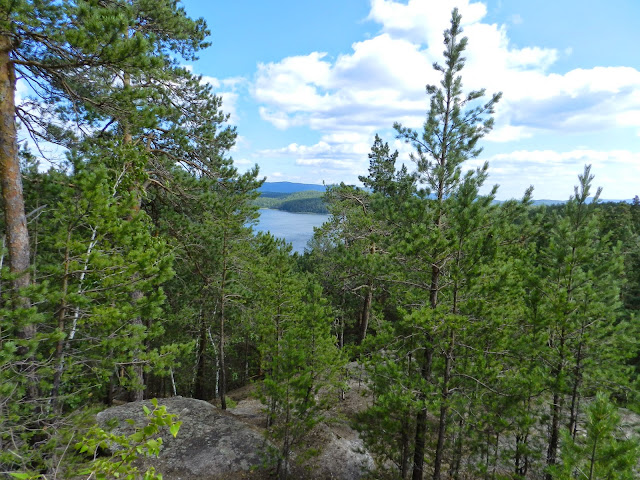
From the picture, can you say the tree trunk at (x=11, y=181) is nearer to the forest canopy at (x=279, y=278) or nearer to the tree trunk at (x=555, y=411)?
the forest canopy at (x=279, y=278)

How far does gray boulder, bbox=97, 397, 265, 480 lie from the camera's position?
8453 millimetres

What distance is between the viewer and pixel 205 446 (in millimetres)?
9172

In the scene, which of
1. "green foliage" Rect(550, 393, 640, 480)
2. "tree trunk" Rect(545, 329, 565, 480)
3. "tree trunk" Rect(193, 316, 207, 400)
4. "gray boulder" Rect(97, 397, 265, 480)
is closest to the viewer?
"green foliage" Rect(550, 393, 640, 480)

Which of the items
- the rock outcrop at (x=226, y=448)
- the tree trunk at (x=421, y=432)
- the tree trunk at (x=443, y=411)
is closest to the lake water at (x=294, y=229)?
the rock outcrop at (x=226, y=448)

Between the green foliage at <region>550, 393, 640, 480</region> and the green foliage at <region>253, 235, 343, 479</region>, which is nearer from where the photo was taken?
the green foliage at <region>550, 393, 640, 480</region>

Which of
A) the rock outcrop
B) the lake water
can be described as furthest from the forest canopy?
the lake water

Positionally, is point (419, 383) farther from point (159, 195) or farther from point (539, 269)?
point (159, 195)

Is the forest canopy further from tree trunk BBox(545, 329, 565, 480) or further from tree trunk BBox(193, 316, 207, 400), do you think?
tree trunk BBox(193, 316, 207, 400)

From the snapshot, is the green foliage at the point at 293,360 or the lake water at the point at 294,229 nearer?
the green foliage at the point at 293,360

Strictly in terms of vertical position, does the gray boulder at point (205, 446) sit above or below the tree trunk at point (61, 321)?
below

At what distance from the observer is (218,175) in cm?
1020

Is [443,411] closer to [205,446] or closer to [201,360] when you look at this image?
[205,446]

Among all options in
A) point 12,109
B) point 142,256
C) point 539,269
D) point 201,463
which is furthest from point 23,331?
point 539,269

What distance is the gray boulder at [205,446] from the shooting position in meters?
8.45
